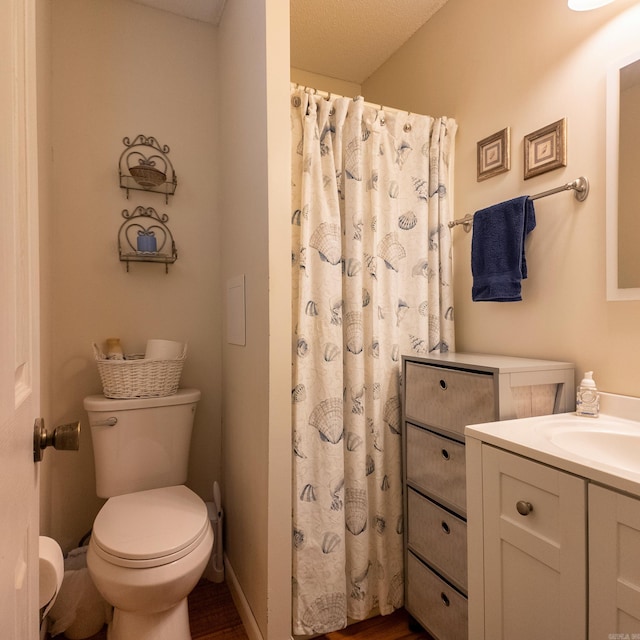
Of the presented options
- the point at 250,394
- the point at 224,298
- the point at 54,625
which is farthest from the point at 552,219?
the point at 54,625

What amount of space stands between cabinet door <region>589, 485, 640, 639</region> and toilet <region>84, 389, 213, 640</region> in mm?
1141

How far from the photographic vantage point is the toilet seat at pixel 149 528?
4.15 ft

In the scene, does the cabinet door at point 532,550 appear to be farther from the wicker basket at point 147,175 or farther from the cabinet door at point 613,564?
the wicker basket at point 147,175

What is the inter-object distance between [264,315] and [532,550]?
1.00 meters

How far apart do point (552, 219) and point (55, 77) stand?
2.23 m

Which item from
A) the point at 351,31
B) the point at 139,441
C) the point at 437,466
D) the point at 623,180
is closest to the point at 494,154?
the point at 623,180

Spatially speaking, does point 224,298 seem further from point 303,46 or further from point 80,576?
point 303,46

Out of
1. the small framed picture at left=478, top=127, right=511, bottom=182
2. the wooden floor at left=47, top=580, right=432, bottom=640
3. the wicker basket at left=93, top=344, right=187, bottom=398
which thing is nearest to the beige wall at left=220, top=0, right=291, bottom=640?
the wooden floor at left=47, top=580, right=432, bottom=640

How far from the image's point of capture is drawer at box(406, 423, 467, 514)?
133 cm

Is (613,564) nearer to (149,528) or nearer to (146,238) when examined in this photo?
(149,528)

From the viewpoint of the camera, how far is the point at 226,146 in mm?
1947

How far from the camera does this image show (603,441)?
1079 millimetres

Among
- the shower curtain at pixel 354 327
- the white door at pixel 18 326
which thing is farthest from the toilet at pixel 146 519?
the white door at pixel 18 326

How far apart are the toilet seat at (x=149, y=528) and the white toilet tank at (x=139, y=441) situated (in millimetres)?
110
